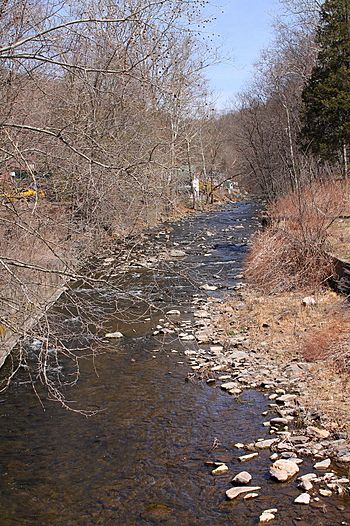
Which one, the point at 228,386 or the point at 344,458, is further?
the point at 228,386

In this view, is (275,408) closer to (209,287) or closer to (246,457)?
(246,457)

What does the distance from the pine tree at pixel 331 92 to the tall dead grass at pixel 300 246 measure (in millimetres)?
4562

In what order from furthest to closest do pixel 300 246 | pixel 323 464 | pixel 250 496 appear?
pixel 300 246 < pixel 323 464 < pixel 250 496

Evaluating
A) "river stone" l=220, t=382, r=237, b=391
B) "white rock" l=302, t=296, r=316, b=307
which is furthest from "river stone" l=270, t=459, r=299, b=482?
"white rock" l=302, t=296, r=316, b=307

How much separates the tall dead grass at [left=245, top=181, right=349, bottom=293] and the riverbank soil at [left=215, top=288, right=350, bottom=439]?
1.65ft

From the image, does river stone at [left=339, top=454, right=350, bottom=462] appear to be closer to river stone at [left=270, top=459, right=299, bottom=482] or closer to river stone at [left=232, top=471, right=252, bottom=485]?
river stone at [left=270, top=459, right=299, bottom=482]

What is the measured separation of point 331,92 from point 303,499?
15.6 metres

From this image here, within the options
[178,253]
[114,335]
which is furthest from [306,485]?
[178,253]

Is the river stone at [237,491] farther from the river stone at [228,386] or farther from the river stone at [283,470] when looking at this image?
the river stone at [228,386]

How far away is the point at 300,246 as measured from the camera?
12.2 meters

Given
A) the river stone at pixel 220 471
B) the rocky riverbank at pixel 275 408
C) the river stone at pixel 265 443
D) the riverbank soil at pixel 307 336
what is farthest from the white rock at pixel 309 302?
the river stone at pixel 220 471

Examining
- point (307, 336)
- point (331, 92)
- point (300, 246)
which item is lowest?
point (307, 336)

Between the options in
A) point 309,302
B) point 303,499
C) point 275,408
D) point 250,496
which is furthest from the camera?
point 309,302

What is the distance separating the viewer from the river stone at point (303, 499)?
15.7ft
